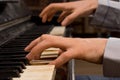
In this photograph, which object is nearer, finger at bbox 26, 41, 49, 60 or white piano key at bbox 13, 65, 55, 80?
white piano key at bbox 13, 65, 55, 80

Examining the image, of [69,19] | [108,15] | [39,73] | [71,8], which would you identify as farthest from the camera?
[108,15]

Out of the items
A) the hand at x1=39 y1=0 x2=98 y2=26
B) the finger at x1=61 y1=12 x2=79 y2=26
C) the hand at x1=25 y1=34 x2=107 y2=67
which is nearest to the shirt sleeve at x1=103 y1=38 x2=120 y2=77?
the hand at x1=25 y1=34 x2=107 y2=67

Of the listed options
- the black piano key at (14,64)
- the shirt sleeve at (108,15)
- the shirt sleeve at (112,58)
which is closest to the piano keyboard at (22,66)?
the black piano key at (14,64)

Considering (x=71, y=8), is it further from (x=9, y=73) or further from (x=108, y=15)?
(x=9, y=73)

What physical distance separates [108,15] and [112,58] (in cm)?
102

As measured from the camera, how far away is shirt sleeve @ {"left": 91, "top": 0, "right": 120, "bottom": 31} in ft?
Result: 5.51

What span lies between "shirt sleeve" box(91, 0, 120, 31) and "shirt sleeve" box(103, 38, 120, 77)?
913mm

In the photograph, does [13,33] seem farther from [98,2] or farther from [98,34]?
[98,34]

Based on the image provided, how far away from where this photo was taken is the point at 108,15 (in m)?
1.74

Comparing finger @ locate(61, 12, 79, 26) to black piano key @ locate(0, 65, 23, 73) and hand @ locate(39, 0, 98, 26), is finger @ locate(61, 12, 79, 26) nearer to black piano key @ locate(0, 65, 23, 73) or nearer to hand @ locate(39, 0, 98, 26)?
hand @ locate(39, 0, 98, 26)

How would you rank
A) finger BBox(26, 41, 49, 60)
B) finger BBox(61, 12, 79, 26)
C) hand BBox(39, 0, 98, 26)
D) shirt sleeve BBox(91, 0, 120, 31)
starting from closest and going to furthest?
finger BBox(26, 41, 49, 60), finger BBox(61, 12, 79, 26), hand BBox(39, 0, 98, 26), shirt sleeve BBox(91, 0, 120, 31)

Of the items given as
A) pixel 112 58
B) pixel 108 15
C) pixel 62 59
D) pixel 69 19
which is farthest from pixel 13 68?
pixel 108 15

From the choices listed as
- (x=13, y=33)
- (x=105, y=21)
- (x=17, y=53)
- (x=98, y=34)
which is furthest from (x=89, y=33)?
(x=17, y=53)

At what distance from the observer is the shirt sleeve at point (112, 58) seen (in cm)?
74
